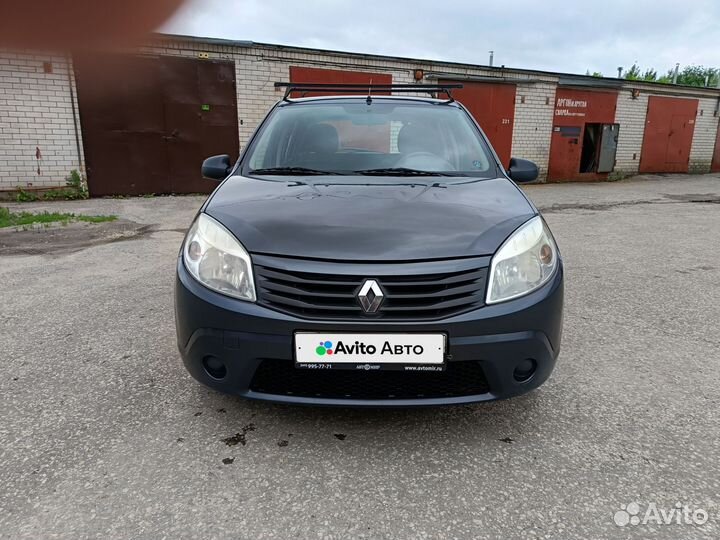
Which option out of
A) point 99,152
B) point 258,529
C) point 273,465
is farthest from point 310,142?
point 99,152

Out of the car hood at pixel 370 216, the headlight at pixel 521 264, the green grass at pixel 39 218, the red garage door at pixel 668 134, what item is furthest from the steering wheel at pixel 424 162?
the red garage door at pixel 668 134

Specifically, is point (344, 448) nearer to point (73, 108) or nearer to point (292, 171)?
point (292, 171)

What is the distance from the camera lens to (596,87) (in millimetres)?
14547

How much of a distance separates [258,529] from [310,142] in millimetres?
2031

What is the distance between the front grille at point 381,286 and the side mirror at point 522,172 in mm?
1371

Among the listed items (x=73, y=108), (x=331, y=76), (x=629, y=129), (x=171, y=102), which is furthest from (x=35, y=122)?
(x=629, y=129)

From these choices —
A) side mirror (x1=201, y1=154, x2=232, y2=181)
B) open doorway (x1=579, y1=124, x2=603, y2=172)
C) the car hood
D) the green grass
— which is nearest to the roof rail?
side mirror (x1=201, y1=154, x2=232, y2=181)

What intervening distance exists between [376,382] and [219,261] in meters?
0.74

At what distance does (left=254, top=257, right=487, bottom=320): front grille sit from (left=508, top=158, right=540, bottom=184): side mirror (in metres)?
1.37

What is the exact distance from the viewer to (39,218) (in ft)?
23.1

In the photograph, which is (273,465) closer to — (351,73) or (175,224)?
(175,224)

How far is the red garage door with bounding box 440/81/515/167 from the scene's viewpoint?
12849mm

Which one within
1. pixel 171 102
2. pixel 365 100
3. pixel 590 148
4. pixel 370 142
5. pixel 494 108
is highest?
pixel 494 108

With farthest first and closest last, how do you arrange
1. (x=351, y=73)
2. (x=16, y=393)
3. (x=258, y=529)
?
(x=351, y=73) < (x=16, y=393) < (x=258, y=529)
